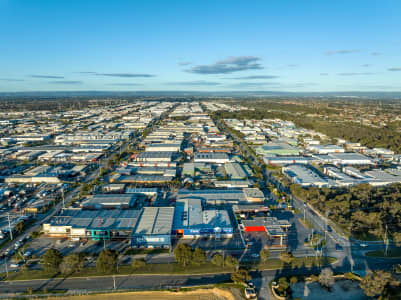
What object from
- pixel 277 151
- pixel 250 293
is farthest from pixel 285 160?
pixel 250 293

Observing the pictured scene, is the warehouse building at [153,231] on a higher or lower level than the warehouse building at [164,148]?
lower

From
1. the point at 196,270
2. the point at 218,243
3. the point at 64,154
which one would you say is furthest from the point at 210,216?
the point at 64,154

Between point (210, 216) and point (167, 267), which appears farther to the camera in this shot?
point (210, 216)

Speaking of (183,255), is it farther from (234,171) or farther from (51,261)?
(234,171)

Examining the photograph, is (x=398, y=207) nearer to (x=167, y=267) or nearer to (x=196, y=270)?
(x=196, y=270)

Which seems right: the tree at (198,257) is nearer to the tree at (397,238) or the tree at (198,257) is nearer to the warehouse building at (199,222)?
the warehouse building at (199,222)

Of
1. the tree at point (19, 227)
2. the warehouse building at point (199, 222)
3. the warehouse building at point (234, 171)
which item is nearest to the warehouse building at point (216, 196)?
the warehouse building at point (199, 222)

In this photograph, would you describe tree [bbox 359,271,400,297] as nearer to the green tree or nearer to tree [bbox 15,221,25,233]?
the green tree
